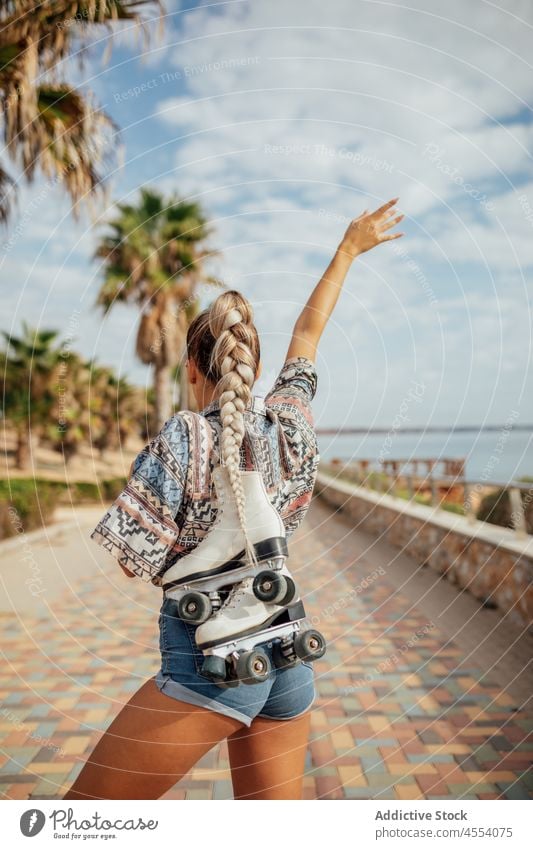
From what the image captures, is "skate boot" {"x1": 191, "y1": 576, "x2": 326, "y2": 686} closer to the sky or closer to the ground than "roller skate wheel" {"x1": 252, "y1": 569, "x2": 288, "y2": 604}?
closer to the ground

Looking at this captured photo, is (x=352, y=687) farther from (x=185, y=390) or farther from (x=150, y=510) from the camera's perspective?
(x=150, y=510)

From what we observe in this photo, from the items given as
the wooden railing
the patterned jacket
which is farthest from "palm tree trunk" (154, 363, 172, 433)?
the patterned jacket

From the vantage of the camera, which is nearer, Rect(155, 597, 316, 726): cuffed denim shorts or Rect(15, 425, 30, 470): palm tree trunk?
Rect(155, 597, 316, 726): cuffed denim shorts

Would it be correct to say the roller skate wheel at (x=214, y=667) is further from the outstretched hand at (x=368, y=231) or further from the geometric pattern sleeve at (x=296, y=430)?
the outstretched hand at (x=368, y=231)

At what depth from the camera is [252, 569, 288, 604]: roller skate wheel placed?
133 centimetres

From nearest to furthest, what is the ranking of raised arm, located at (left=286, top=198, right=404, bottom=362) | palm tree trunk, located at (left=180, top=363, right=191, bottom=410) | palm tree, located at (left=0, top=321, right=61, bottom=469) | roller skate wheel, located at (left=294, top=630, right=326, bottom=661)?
roller skate wheel, located at (left=294, top=630, right=326, bottom=661) → raised arm, located at (left=286, top=198, right=404, bottom=362) → palm tree trunk, located at (left=180, top=363, right=191, bottom=410) → palm tree, located at (left=0, top=321, right=61, bottom=469)

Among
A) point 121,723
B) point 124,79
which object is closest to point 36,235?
point 124,79

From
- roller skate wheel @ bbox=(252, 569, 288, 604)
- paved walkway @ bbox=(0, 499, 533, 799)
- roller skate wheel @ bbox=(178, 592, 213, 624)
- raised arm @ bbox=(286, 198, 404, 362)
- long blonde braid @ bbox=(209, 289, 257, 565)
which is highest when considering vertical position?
raised arm @ bbox=(286, 198, 404, 362)

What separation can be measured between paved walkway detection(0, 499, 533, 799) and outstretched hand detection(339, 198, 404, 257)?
2.45 metres

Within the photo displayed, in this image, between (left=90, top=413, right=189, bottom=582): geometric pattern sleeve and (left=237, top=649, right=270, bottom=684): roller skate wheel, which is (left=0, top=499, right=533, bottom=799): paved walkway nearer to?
(left=237, top=649, right=270, bottom=684): roller skate wheel

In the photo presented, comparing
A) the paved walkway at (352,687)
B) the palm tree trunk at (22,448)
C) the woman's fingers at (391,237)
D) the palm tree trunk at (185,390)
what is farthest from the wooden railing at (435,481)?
the palm tree trunk at (22,448)

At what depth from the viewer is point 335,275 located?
1.77m

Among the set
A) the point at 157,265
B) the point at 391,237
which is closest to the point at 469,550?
the point at 391,237

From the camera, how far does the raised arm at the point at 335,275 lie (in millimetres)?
1742
